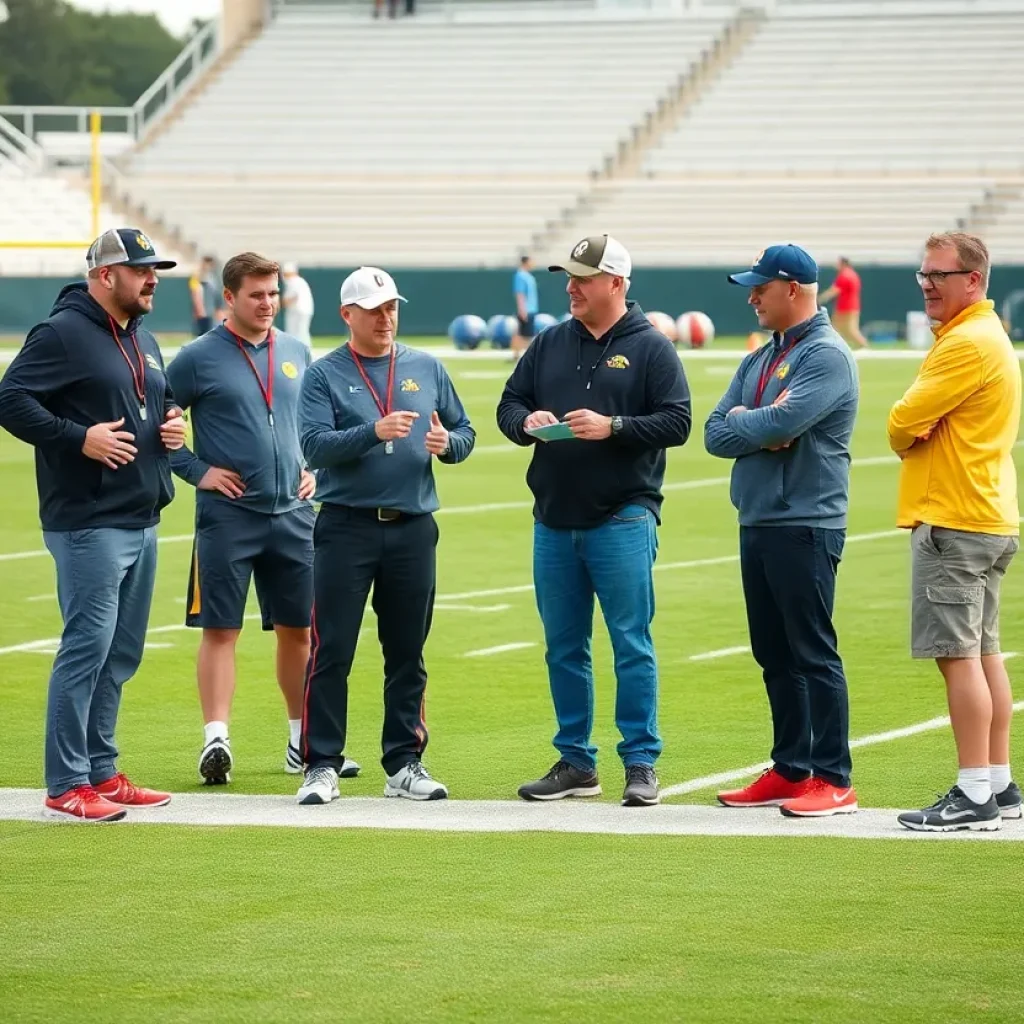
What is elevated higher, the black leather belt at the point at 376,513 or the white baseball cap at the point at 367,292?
the white baseball cap at the point at 367,292

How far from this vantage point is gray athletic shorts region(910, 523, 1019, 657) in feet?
24.3

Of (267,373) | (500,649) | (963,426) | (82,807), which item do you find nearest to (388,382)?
(267,373)

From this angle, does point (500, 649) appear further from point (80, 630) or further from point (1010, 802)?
point (1010, 802)

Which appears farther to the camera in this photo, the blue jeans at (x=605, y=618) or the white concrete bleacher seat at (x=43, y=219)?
the white concrete bleacher seat at (x=43, y=219)

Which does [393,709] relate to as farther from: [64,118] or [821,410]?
[64,118]

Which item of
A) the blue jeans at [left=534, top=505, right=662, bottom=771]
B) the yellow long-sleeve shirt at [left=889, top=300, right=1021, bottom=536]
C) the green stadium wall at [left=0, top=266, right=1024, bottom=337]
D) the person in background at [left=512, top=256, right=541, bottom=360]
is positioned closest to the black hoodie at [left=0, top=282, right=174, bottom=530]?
the blue jeans at [left=534, top=505, right=662, bottom=771]

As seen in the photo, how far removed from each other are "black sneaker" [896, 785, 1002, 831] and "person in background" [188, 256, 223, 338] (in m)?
34.2

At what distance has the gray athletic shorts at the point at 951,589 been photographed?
7.42 meters

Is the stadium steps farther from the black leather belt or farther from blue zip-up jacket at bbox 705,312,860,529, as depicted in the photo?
blue zip-up jacket at bbox 705,312,860,529

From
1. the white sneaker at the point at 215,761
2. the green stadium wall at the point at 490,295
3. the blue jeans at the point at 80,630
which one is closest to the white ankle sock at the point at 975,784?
the white sneaker at the point at 215,761

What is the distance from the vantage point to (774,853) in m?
7.10

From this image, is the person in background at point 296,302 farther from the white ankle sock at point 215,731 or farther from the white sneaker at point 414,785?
the white sneaker at point 414,785

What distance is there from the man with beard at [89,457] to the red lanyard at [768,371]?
2.18m

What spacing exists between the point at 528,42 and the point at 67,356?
5335cm
